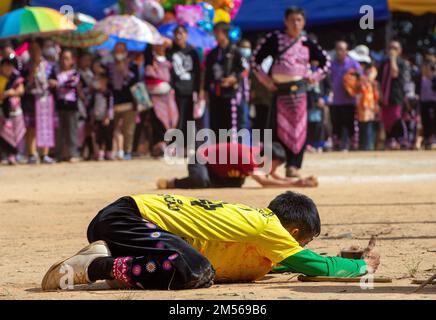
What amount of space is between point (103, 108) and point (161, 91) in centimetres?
103

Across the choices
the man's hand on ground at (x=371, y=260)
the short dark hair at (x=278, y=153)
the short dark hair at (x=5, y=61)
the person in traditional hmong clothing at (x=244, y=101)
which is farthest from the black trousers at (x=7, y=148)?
the man's hand on ground at (x=371, y=260)

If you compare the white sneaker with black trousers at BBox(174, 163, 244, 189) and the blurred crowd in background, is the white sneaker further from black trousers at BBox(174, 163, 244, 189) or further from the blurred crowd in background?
the blurred crowd in background

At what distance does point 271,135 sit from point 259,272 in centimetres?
788

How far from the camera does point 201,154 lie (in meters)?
13.0

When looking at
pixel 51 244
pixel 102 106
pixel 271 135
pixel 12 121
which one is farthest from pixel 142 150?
pixel 51 244

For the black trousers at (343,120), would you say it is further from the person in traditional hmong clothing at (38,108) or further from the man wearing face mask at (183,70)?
the person in traditional hmong clothing at (38,108)

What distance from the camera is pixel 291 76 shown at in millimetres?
14195

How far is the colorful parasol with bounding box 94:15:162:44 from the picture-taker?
18.8 metres

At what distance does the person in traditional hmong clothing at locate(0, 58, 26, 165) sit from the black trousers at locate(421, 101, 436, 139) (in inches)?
318

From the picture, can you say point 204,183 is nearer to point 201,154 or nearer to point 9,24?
point 201,154

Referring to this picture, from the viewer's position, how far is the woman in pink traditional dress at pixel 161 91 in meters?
18.9

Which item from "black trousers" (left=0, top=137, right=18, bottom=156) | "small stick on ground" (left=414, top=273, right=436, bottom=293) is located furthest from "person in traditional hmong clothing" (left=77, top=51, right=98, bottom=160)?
"small stick on ground" (left=414, top=273, right=436, bottom=293)

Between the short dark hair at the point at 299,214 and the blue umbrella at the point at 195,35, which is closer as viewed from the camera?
the short dark hair at the point at 299,214

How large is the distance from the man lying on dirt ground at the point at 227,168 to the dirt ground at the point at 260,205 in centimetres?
20
